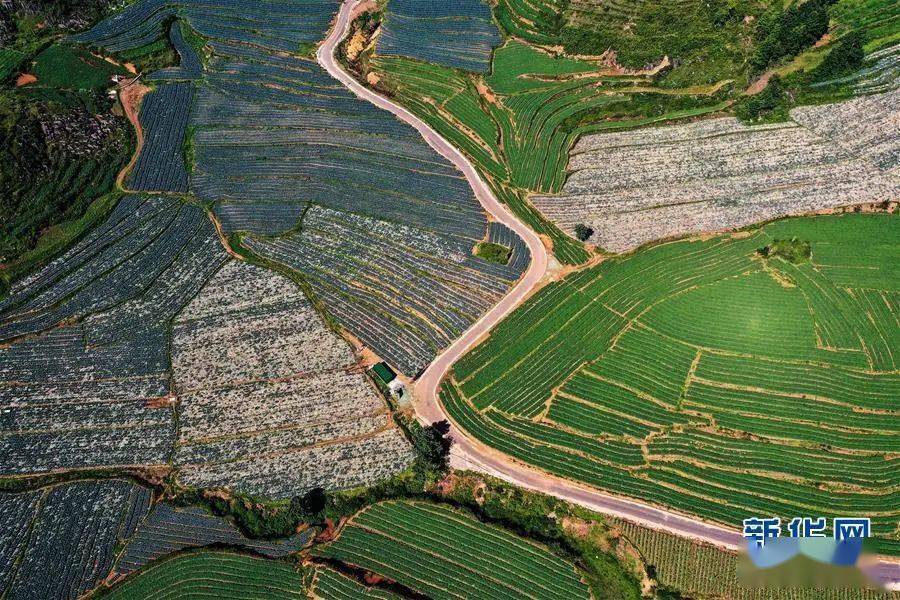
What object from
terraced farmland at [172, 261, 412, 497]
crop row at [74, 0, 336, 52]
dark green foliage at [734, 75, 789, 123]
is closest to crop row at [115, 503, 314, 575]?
terraced farmland at [172, 261, 412, 497]

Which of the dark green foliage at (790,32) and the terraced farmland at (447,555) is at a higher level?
the dark green foliage at (790,32)

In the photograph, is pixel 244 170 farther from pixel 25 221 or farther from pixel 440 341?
pixel 440 341

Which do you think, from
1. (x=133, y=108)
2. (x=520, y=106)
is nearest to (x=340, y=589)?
(x=520, y=106)

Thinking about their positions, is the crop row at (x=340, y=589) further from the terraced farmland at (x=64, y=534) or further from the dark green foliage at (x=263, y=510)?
the terraced farmland at (x=64, y=534)

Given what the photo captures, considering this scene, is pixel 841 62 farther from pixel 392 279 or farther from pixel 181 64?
pixel 181 64

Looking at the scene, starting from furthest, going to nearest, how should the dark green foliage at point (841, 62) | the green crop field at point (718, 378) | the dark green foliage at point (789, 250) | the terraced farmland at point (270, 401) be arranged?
1. the dark green foliage at point (841, 62)
2. the dark green foliage at point (789, 250)
3. the terraced farmland at point (270, 401)
4. the green crop field at point (718, 378)

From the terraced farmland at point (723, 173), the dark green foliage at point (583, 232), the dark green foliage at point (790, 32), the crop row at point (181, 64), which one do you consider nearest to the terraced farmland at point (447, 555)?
the dark green foliage at point (583, 232)

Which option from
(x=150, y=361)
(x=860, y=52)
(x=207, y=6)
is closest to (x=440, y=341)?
A: (x=150, y=361)
